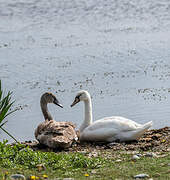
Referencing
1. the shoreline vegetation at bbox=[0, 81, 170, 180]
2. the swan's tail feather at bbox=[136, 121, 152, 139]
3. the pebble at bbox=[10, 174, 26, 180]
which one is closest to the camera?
the pebble at bbox=[10, 174, 26, 180]

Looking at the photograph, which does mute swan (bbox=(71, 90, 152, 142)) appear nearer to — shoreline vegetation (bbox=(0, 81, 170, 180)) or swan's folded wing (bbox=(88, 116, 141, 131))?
swan's folded wing (bbox=(88, 116, 141, 131))

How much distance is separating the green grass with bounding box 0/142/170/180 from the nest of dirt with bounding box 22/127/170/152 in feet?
3.66

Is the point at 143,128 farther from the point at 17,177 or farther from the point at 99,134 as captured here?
the point at 17,177

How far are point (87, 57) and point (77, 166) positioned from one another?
647 inches

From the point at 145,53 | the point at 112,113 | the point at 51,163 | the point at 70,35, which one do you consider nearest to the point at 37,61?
the point at 145,53

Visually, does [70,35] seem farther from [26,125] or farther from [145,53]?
[26,125]

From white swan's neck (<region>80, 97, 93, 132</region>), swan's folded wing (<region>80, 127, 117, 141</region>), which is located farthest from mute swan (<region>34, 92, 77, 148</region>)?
white swan's neck (<region>80, 97, 93, 132</region>)

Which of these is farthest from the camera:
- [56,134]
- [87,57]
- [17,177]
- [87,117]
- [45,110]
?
[87,57]

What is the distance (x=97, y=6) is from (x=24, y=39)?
12.0 m

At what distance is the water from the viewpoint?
15.0 m

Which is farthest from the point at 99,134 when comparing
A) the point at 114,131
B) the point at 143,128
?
the point at 143,128

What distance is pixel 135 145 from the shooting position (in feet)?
33.3

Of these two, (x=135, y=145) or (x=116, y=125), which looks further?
(x=116, y=125)

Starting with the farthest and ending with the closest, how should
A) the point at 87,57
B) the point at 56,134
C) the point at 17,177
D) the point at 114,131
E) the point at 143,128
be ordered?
1. the point at 87,57
2. the point at 114,131
3. the point at 143,128
4. the point at 56,134
5. the point at 17,177
